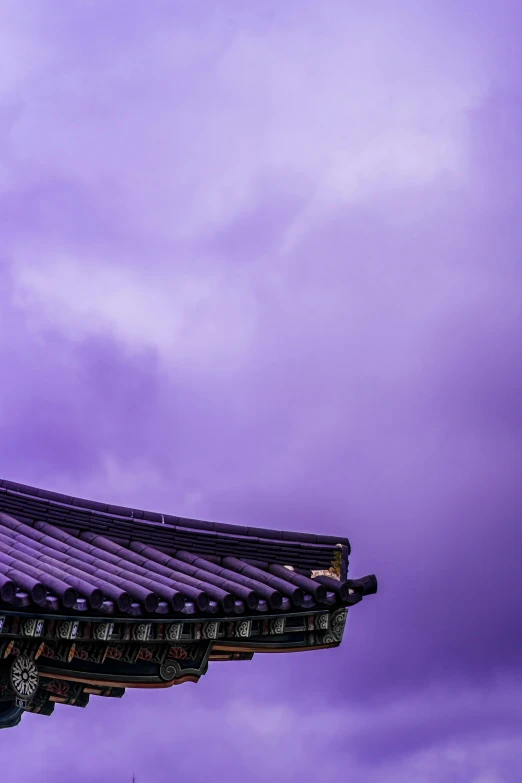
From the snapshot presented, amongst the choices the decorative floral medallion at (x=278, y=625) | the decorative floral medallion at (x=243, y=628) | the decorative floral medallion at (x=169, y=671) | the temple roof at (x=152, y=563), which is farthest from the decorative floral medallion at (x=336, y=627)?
the decorative floral medallion at (x=169, y=671)

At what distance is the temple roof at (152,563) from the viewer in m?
9.18

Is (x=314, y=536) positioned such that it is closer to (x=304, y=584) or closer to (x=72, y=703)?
(x=304, y=584)

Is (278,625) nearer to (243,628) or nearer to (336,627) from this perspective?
(243,628)

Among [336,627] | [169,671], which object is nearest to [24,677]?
[169,671]

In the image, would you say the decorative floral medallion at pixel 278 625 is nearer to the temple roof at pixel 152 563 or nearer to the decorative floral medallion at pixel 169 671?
the temple roof at pixel 152 563

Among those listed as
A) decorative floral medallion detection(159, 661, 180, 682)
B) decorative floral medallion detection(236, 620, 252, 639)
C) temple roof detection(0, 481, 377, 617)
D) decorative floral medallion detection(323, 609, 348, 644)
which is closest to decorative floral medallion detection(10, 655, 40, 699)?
temple roof detection(0, 481, 377, 617)

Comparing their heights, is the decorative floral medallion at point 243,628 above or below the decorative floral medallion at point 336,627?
below

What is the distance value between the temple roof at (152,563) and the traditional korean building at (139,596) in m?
0.01

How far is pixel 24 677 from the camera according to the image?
30.0 feet

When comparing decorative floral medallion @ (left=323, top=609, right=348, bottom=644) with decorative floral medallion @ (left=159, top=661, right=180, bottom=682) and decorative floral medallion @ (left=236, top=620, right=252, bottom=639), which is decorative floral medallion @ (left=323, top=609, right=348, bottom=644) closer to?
decorative floral medallion @ (left=236, top=620, right=252, bottom=639)

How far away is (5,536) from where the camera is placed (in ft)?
36.4

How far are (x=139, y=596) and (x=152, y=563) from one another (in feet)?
5.62

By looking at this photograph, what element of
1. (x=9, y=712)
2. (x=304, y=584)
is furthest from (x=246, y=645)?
(x=9, y=712)

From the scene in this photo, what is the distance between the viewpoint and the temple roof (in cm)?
918
